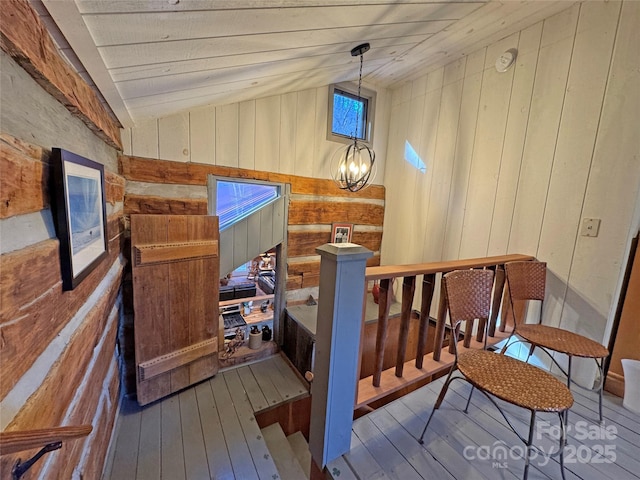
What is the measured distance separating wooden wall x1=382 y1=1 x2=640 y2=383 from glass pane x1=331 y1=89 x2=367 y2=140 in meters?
0.79

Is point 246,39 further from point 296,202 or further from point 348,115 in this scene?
point 348,115

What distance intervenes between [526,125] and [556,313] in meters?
1.59

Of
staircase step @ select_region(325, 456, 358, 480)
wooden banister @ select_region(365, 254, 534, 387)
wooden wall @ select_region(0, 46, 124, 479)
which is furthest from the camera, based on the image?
wooden banister @ select_region(365, 254, 534, 387)

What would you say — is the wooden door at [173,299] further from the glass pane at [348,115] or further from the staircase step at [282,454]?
the glass pane at [348,115]

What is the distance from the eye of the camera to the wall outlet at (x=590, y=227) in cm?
185

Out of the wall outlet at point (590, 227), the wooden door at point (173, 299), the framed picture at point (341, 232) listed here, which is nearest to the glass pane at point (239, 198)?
the wooden door at point (173, 299)

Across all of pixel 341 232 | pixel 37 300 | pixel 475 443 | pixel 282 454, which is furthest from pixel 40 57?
pixel 341 232

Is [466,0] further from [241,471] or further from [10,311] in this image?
[241,471]

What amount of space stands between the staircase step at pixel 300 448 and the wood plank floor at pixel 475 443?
1.38 m

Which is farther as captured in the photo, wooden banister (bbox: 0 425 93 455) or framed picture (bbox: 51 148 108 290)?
framed picture (bbox: 51 148 108 290)

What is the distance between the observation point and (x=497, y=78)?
2418 mm

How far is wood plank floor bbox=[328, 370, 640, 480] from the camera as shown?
1251mm

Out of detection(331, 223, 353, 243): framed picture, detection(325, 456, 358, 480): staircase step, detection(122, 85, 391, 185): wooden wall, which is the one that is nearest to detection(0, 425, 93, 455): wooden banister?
detection(325, 456, 358, 480): staircase step

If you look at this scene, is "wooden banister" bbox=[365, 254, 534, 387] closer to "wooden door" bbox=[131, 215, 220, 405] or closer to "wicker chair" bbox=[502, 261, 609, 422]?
"wicker chair" bbox=[502, 261, 609, 422]
